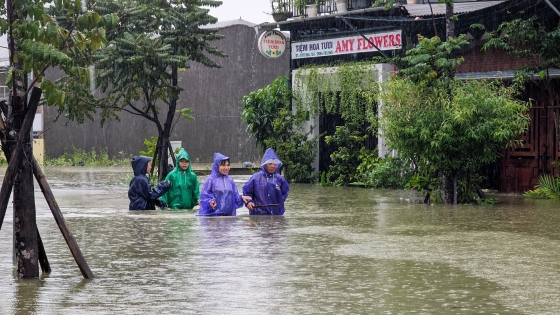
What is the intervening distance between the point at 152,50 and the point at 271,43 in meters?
3.88

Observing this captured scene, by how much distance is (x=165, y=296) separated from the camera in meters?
9.27

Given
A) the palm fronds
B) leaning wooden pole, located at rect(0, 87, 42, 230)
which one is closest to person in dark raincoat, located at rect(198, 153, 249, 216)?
leaning wooden pole, located at rect(0, 87, 42, 230)

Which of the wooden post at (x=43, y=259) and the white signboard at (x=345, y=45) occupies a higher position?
the white signboard at (x=345, y=45)

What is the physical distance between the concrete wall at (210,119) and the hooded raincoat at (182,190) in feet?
82.8

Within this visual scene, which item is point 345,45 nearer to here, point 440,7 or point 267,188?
point 440,7

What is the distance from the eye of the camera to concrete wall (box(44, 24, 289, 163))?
146ft

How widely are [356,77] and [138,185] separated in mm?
10615

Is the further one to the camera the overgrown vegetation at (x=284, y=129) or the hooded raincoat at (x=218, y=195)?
the overgrown vegetation at (x=284, y=129)

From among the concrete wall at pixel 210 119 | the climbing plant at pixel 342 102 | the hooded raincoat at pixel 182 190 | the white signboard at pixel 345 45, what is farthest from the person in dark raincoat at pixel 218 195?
the concrete wall at pixel 210 119

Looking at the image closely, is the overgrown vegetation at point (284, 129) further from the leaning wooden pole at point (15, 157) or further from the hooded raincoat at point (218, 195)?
the leaning wooden pole at point (15, 157)

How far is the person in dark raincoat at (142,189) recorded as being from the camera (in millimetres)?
18281

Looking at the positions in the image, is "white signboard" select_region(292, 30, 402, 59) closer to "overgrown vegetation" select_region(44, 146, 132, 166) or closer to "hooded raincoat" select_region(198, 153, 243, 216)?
"hooded raincoat" select_region(198, 153, 243, 216)

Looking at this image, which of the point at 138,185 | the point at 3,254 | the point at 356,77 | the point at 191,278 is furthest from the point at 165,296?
the point at 356,77

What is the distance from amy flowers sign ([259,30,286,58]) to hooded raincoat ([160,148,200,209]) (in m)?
11.5
